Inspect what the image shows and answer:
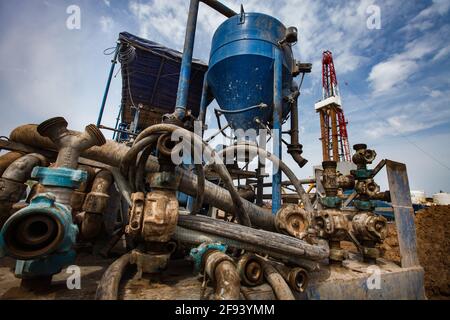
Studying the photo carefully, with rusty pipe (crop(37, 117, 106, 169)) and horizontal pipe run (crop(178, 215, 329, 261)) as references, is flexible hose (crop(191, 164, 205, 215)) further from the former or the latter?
rusty pipe (crop(37, 117, 106, 169))

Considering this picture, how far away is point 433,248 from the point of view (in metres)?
4.64

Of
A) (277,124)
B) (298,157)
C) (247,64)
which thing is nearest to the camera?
(277,124)

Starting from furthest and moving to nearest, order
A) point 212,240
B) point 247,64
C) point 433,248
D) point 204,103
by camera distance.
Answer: point 204,103 → point 433,248 → point 247,64 → point 212,240

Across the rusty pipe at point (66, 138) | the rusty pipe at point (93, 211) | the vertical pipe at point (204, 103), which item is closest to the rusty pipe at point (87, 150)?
the rusty pipe at point (93, 211)

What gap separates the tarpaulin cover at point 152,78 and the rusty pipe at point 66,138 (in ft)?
19.4

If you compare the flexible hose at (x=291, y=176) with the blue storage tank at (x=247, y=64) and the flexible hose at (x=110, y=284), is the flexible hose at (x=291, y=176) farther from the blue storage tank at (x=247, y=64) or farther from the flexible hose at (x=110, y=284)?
the blue storage tank at (x=247, y=64)

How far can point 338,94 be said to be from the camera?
56.2 ft

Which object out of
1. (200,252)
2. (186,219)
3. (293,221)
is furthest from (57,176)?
(293,221)

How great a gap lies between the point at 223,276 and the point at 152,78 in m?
7.49

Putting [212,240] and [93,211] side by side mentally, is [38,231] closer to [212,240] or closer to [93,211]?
[93,211]

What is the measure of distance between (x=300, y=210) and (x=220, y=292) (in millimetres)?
1072

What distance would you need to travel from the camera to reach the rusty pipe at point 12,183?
1.47 m

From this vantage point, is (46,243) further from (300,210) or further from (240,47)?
(240,47)
